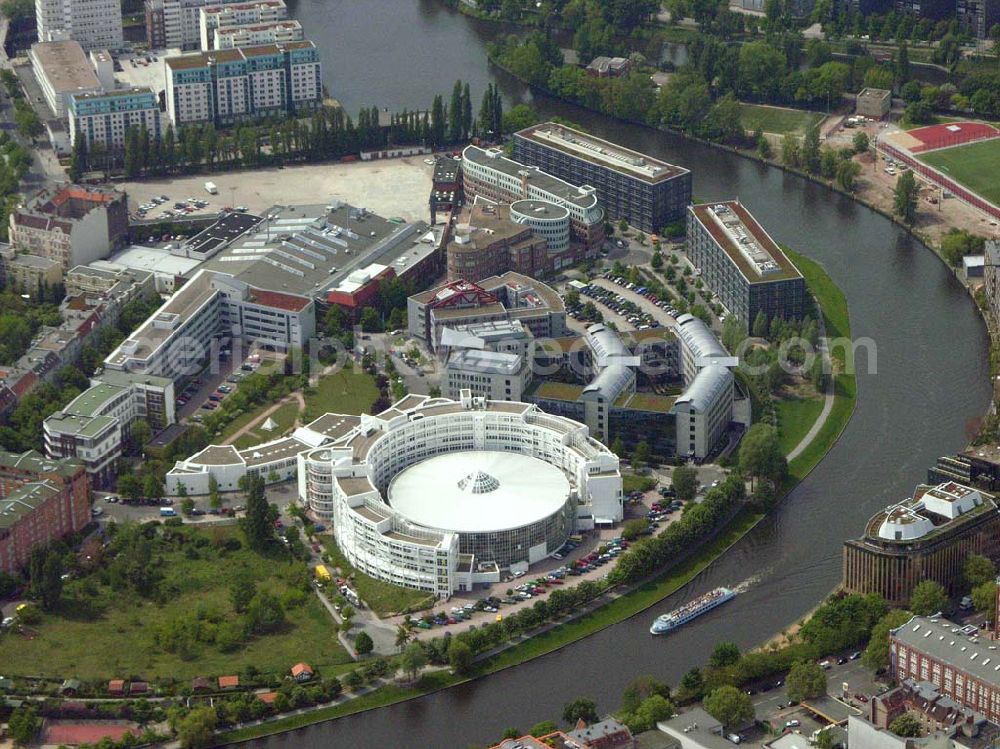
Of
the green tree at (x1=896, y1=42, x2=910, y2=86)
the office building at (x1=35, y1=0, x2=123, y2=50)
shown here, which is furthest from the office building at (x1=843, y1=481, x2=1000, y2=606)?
the office building at (x1=35, y1=0, x2=123, y2=50)

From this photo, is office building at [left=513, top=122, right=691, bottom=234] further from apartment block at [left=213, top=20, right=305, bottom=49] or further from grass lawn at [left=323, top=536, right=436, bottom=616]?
grass lawn at [left=323, top=536, right=436, bottom=616]

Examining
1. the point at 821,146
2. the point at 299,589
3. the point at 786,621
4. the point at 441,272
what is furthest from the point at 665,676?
the point at 821,146

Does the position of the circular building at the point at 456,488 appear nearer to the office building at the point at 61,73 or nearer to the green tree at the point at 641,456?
the green tree at the point at 641,456

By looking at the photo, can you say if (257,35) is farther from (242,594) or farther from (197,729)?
(197,729)

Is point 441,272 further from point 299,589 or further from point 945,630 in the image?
point 945,630

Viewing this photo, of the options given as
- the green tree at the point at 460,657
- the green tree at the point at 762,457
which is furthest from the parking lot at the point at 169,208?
the green tree at the point at 460,657
